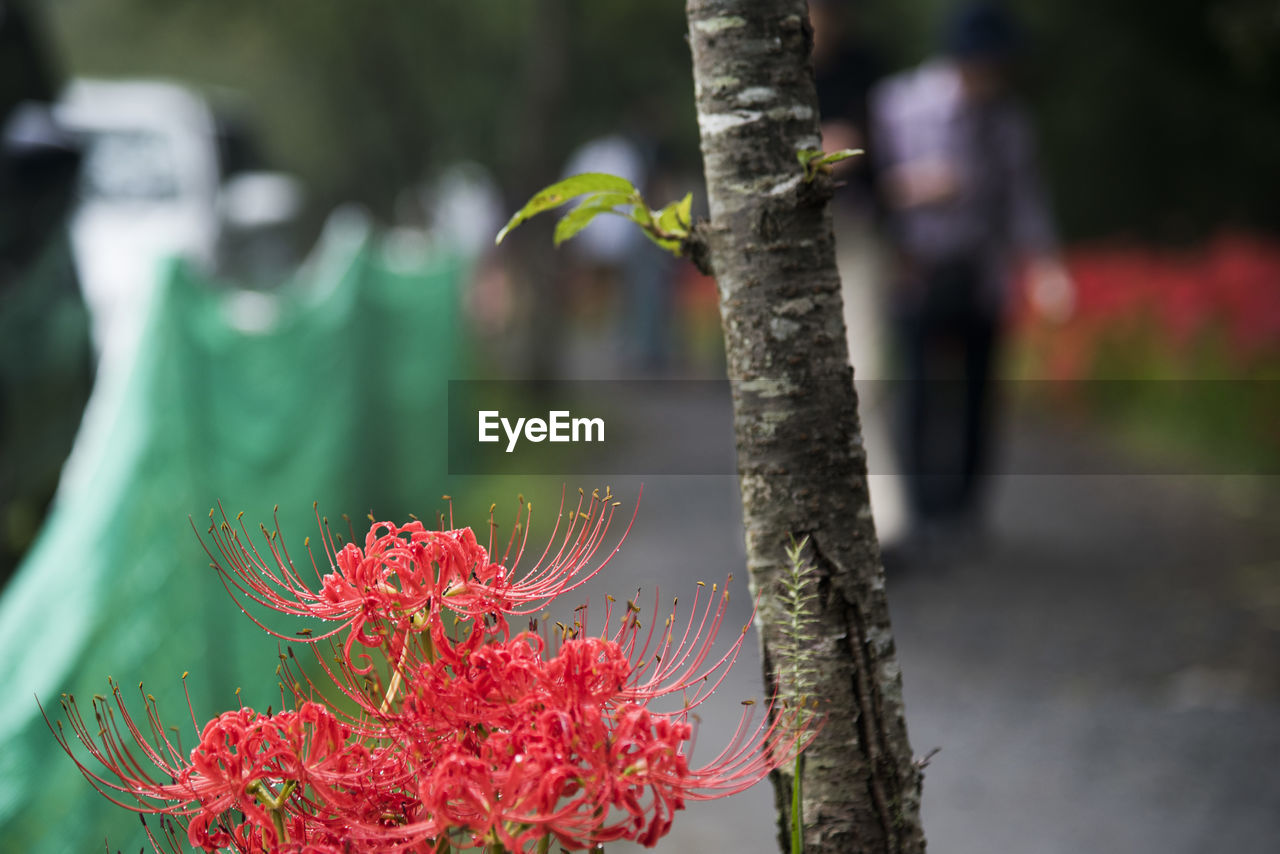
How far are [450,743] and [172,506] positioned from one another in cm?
201

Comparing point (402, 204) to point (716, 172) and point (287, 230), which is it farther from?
point (716, 172)

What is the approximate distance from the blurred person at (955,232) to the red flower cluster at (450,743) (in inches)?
198

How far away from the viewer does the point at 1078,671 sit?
5391 mm

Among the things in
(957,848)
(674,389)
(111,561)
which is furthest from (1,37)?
(674,389)

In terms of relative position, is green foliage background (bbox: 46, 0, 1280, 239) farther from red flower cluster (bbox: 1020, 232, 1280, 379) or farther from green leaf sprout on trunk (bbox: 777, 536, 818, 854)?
green leaf sprout on trunk (bbox: 777, 536, 818, 854)

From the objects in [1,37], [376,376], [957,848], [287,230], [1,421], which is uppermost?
[287,230]

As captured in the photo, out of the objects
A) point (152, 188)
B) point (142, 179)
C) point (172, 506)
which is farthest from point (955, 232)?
point (142, 179)

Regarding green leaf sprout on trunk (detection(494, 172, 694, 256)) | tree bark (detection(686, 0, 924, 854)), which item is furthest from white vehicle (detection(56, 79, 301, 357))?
tree bark (detection(686, 0, 924, 854))

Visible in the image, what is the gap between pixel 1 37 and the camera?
7387mm

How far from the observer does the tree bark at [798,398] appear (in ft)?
5.76

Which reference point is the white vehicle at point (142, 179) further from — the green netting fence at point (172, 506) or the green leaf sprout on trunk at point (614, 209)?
the green leaf sprout on trunk at point (614, 209)

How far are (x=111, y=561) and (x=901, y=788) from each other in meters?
1.56

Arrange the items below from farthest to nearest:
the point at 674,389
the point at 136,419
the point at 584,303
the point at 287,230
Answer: the point at 584,303, the point at 287,230, the point at 674,389, the point at 136,419

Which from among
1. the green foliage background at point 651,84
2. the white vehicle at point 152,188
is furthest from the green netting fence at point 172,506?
the white vehicle at point 152,188
